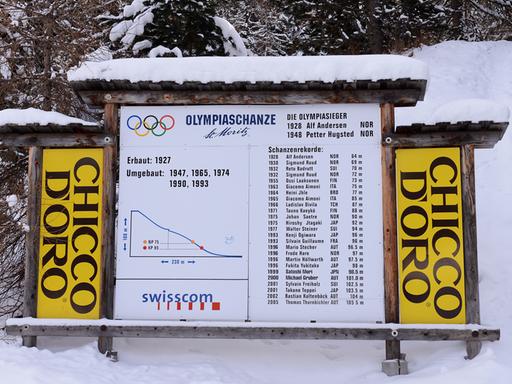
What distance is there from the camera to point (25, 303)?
714cm

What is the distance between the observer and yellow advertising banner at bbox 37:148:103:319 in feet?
23.5

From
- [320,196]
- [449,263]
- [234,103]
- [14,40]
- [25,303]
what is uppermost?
[14,40]

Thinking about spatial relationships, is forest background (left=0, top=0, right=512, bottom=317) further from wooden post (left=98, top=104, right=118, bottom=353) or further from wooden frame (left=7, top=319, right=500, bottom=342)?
wooden frame (left=7, top=319, right=500, bottom=342)

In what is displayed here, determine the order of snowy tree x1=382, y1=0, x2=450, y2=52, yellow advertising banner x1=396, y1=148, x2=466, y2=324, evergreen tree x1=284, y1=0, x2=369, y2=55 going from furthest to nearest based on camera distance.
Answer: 1. snowy tree x1=382, y1=0, x2=450, y2=52
2. evergreen tree x1=284, y1=0, x2=369, y2=55
3. yellow advertising banner x1=396, y1=148, x2=466, y2=324

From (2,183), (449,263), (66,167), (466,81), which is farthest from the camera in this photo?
(466,81)

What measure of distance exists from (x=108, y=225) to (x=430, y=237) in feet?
12.2

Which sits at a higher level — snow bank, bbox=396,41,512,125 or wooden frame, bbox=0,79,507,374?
snow bank, bbox=396,41,512,125

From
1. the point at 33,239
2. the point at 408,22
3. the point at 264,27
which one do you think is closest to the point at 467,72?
the point at 408,22

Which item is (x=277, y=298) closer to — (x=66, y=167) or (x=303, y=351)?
(x=303, y=351)

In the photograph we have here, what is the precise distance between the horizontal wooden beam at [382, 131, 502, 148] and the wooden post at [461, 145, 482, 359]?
26 centimetres

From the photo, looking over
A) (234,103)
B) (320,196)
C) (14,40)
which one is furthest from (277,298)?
(14,40)

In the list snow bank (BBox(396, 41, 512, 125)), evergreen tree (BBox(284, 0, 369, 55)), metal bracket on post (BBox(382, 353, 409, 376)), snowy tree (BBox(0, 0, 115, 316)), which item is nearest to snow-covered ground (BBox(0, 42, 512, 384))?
metal bracket on post (BBox(382, 353, 409, 376))

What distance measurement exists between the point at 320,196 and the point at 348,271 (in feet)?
3.00

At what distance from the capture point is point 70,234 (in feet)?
23.7
